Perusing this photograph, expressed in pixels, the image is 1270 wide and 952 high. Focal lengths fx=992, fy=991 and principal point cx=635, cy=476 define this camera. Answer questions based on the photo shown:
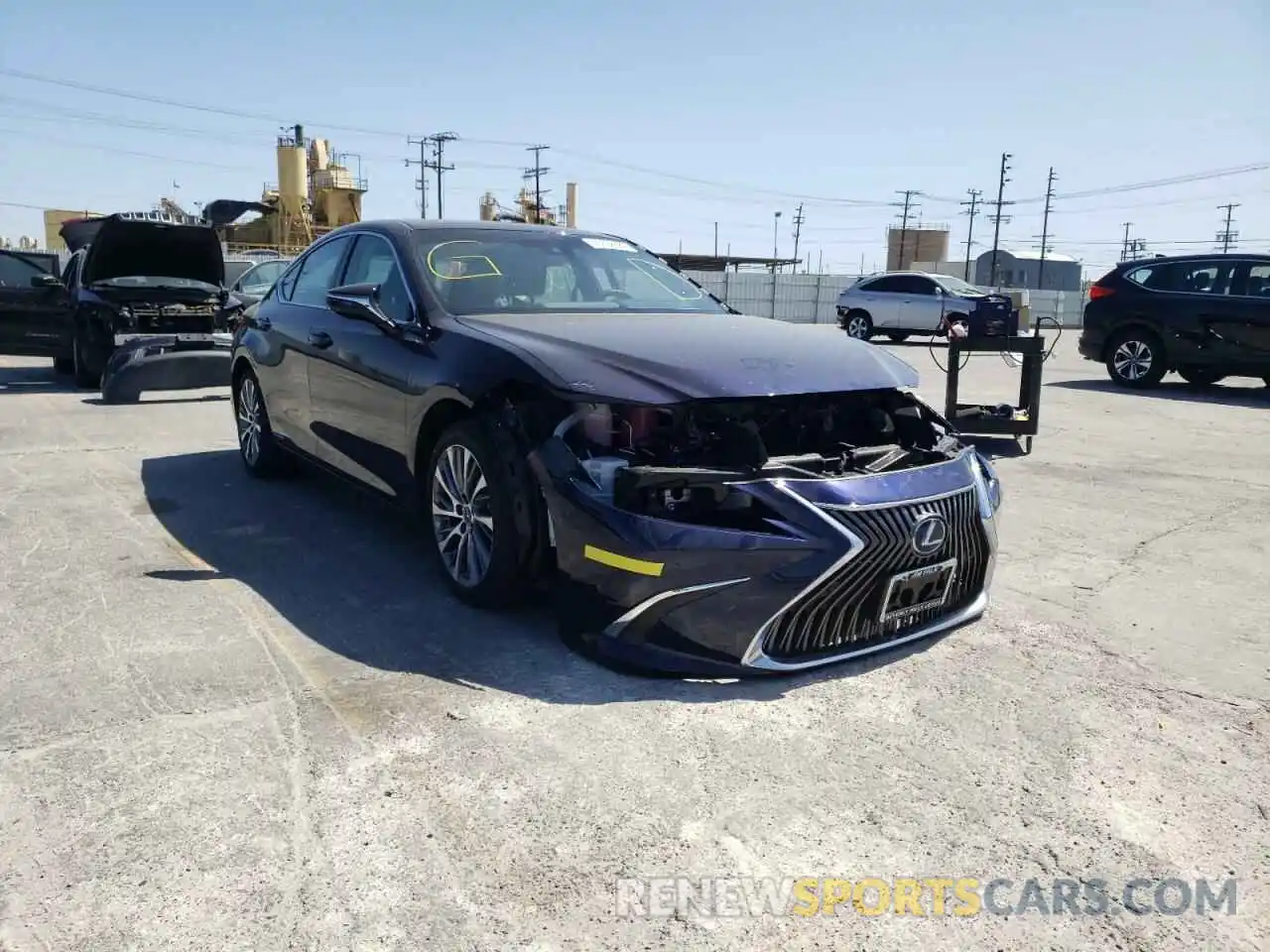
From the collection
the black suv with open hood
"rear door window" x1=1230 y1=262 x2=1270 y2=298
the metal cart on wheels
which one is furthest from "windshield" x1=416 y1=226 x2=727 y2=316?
"rear door window" x1=1230 y1=262 x2=1270 y2=298

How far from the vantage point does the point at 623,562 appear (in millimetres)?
3268

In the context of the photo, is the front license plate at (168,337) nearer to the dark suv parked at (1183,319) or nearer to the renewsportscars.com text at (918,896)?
the renewsportscars.com text at (918,896)

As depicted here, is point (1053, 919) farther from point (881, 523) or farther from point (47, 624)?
point (47, 624)

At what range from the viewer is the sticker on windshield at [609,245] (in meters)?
5.34

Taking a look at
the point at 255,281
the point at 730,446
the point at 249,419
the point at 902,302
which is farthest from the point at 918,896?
the point at 902,302

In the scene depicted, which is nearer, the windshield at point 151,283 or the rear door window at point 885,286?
the windshield at point 151,283

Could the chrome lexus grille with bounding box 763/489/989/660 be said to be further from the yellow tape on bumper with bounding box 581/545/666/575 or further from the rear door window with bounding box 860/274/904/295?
the rear door window with bounding box 860/274/904/295

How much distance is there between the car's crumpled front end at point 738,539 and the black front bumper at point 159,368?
815 centimetres

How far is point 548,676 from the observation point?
11.2 feet

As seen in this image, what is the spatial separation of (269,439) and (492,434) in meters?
3.10

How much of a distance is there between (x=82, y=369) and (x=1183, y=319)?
520 inches

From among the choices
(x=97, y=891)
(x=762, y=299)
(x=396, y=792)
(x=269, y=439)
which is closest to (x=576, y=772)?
(x=396, y=792)

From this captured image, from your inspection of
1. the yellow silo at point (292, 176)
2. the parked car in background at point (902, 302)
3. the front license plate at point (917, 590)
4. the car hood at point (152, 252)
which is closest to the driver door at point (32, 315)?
the car hood at point (152, 252)

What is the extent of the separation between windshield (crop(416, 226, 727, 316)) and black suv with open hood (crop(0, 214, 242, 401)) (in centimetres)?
675
